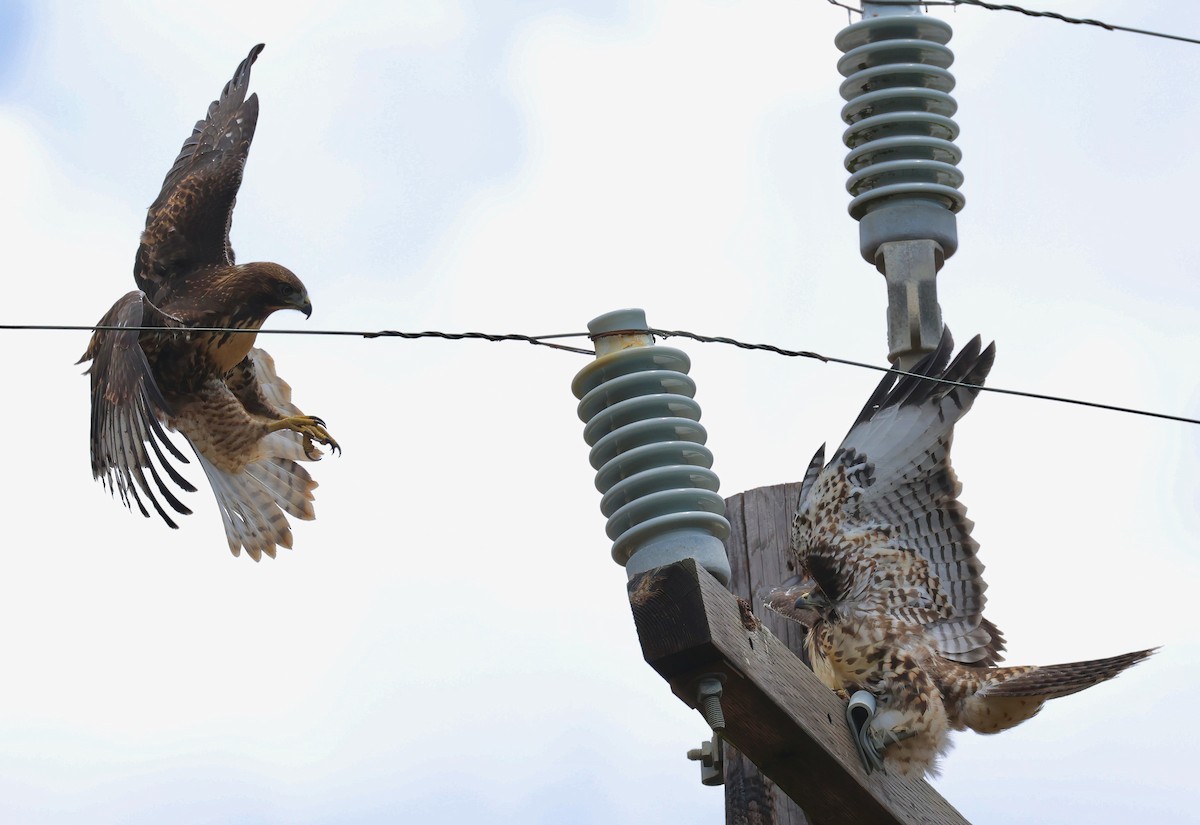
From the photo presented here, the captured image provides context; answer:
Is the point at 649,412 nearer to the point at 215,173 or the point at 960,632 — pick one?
the point at 960,632

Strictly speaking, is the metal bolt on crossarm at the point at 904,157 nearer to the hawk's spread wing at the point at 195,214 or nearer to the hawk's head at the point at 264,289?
the hawk's head at the point at 264,289

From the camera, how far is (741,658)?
3.22 metres

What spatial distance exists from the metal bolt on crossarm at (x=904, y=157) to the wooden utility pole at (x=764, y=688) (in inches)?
20.2

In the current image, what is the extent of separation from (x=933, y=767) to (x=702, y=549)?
96 centimetres

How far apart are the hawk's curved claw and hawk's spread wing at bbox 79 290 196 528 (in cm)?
192

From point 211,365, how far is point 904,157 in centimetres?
237

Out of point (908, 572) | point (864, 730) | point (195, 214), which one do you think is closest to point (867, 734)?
point (864, 730)

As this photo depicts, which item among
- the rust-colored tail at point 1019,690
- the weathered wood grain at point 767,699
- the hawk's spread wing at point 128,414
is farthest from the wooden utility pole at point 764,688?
the hawk's spread wing at point 128,414

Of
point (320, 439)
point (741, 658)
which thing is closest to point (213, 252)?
point (320, 439)

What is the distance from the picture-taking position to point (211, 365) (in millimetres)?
5711

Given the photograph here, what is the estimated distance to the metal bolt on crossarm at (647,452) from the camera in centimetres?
326

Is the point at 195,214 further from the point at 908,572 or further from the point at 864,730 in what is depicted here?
the point at 864,730

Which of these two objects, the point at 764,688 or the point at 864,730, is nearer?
the point at 764,688

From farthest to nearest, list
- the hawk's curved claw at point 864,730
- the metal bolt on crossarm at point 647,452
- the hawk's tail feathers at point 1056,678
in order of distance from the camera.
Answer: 1. the hawk's tail feathers at point 1056,678
2. the hawk's curved claw at point 864,730
3. the metal bolt on crossarm at point 647,452
